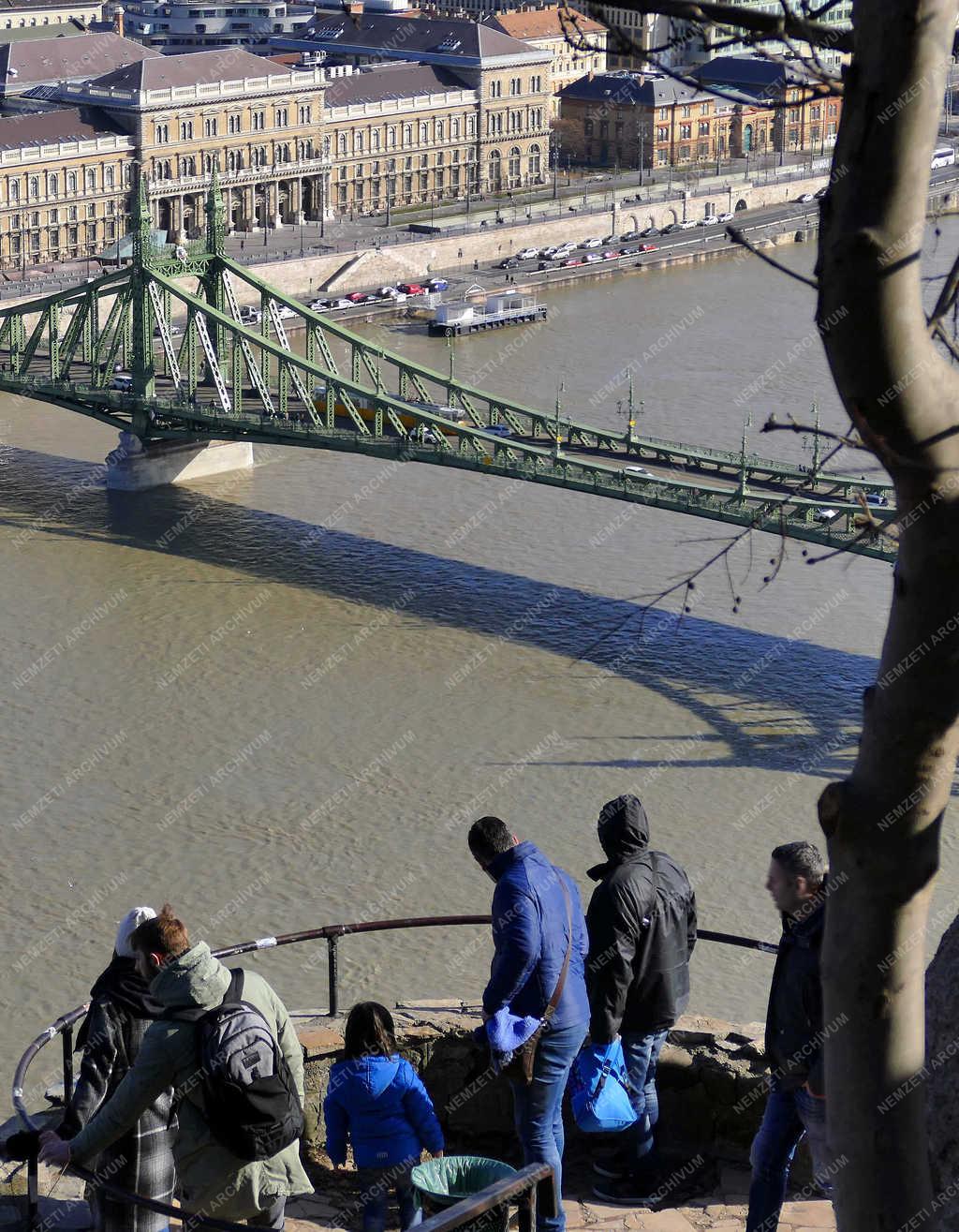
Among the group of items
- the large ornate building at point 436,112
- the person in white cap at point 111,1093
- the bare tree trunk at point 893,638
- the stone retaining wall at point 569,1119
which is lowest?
the large ornate building at point 436,112

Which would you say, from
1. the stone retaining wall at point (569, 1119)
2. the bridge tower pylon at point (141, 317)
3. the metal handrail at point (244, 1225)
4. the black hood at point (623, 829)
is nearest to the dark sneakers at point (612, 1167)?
the stone retaining wall at point (569, 1119)

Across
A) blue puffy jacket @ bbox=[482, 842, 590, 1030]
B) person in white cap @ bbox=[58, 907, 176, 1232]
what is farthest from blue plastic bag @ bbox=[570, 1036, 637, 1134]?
person in white cap @ bbox=[58, 907, 176, 1232]

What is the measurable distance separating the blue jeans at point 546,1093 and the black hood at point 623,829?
551 mm

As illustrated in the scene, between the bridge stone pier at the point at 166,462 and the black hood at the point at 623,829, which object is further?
the bridge stone pier at the point at 166,462

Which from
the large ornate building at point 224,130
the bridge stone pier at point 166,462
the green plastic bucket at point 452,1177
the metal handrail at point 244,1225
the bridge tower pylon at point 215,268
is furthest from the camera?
the large ornate building at point 224,130

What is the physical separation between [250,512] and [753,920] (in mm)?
16329

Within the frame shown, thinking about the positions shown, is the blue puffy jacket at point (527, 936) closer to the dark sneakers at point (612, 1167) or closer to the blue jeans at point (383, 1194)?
the blue jeans at point (383, 1194)

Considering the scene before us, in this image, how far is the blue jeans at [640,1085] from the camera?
638 cm

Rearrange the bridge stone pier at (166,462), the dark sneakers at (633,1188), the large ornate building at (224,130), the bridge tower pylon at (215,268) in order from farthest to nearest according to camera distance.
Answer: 1. the large ornate building at (224,130)
2. the bridge tower pylon at (215,268)
3. the bridge stone pier at (166,462)
4. the dark sneakers at (633,1188)

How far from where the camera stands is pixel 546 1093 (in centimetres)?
590

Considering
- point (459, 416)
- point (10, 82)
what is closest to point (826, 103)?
point (10, 82)

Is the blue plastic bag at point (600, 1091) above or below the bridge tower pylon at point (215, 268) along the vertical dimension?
above

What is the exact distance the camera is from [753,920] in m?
18.1

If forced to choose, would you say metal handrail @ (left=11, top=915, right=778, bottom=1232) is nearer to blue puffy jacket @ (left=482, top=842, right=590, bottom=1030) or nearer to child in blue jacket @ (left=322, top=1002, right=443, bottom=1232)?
blue puffy jacket @ (left=482, top=842, right=590, bottom=1030)
